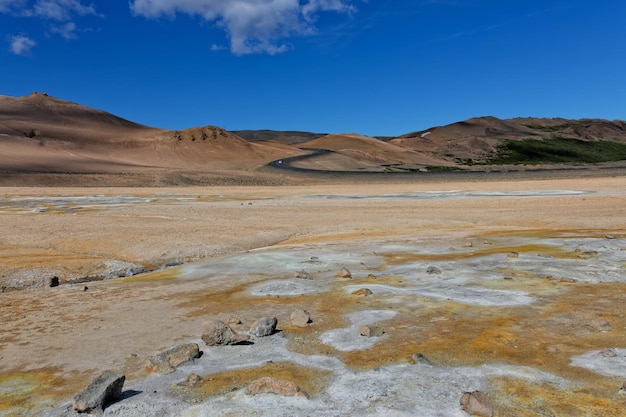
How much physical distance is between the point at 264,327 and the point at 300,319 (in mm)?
767

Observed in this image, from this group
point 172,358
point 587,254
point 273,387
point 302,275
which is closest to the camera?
point 273,387

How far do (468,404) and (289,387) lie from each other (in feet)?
6.70

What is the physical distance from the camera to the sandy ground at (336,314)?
6.52 m

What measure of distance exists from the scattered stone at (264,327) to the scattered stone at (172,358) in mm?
1187

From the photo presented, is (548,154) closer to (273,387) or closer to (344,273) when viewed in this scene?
(344,273)

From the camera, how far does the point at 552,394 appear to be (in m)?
6.29

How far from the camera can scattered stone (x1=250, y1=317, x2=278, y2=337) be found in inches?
351

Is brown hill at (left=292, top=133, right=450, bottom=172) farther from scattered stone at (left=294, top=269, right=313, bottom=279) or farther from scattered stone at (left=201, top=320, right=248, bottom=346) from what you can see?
scattered stone at (left=201, top=320, right=248, bottom=346)

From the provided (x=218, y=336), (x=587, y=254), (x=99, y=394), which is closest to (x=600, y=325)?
(x=218, y=336)

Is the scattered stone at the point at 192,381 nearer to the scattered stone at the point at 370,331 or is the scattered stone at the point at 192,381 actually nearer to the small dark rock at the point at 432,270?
the scattered stone at the point at 370,331

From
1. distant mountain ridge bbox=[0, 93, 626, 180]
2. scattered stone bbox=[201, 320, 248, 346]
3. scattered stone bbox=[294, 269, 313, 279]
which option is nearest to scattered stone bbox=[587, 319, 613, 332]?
scattered stone bbox=[201, 320, 248, 346]

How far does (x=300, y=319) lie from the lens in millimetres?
Result: 9430

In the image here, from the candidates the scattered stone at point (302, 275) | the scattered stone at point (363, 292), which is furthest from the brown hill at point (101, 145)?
the scattered stone at point (363, 292)

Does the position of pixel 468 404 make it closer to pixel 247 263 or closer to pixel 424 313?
pixel 424 313
